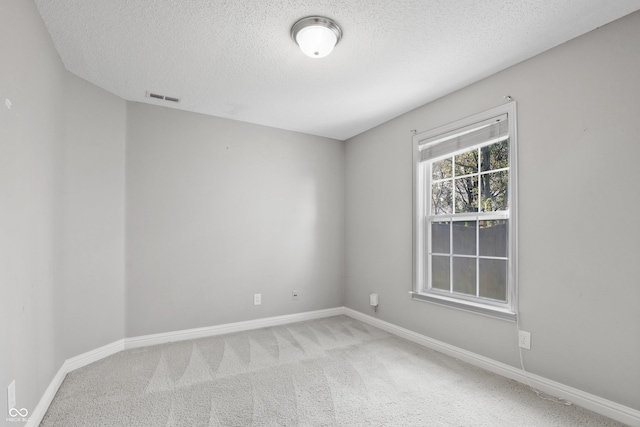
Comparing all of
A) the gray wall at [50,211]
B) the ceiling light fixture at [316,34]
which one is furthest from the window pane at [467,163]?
the gray wall at [50,211]


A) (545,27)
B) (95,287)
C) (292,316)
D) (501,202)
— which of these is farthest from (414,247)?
(95,287)

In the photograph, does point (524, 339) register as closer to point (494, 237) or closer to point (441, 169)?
point (494, 237)

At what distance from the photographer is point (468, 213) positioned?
9.65ft

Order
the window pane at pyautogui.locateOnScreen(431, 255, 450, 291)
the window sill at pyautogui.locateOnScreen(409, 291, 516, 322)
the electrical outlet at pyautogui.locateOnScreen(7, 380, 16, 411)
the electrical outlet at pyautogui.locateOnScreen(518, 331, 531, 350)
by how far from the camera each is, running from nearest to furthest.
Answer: the electrical outlet at pyautogui.locateOnScreen(7, 380, 16, 411)
the electrical outlet at pyautogui.locateOnScreen(518, 331, 531, 350)
the window sill at pyautogui.locateOnScreen(409, 291, 516, 322)
the window pane at pyautogui.locateOnScreen(431, 255, 450, 291)

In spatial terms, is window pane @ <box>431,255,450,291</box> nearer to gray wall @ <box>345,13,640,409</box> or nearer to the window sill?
the window sill

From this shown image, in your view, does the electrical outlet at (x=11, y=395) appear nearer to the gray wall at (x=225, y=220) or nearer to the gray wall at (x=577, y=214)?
the gray wall at (x=225, y=220)

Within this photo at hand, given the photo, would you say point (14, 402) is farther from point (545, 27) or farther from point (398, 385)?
point (545, 27)

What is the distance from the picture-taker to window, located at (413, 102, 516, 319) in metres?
2.61

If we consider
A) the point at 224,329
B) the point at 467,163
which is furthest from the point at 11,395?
the point at 467,163

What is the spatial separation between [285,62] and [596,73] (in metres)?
2.14

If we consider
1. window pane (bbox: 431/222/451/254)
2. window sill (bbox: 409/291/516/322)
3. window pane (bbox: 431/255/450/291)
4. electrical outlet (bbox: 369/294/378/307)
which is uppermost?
window pane (bbox: 431/222/451/254)

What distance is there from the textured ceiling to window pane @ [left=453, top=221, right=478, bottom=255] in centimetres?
128

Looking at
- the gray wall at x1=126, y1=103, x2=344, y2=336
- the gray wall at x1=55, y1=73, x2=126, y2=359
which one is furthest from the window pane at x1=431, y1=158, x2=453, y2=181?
the gray wall at x1=55, y1=73, x2=126, y2=359

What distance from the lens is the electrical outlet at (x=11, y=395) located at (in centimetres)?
154
